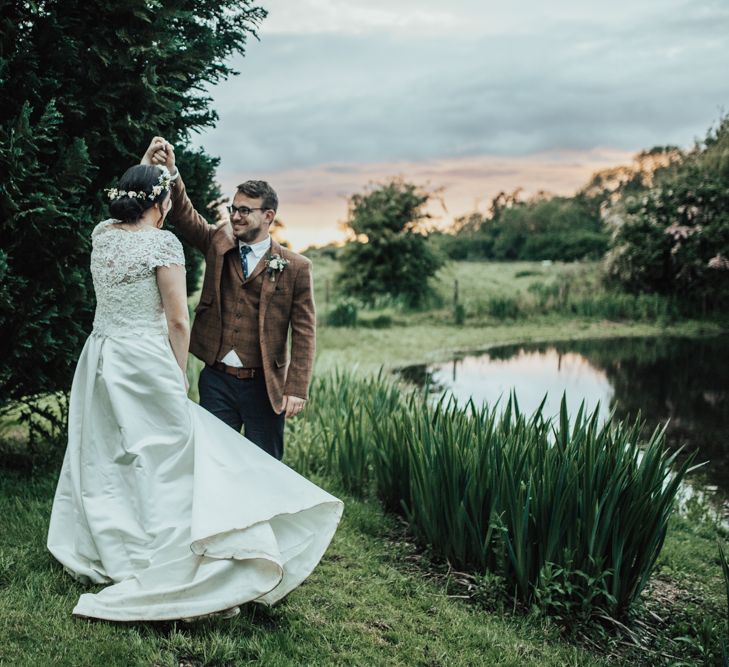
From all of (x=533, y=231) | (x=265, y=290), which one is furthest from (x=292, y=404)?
(x=533, y=231)

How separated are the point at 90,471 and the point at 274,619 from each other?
1.20 meters

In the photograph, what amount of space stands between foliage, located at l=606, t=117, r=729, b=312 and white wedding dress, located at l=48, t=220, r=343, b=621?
71.0 feet

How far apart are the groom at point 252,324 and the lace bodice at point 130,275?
0.63 metres

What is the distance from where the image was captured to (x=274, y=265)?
176 inches

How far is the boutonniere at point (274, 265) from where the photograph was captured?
14.7 ft

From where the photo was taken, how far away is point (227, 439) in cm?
393

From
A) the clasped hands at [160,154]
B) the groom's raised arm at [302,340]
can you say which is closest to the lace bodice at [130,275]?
the clasped hands at [160,154]

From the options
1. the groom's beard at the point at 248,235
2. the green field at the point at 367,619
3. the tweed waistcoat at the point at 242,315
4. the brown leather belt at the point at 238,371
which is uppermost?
the groom's beard at the point at 248,235

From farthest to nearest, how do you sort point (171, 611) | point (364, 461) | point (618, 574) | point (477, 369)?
point (477, 369), point (364, 461), point (618, 574), point (171, 611)

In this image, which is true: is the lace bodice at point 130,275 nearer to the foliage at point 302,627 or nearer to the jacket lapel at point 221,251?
the jacket lapel at point 221,251

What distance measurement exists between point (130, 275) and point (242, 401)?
3.75 ft

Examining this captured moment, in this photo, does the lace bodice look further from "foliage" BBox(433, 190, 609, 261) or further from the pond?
"foliage" BBox(433, 190, 609, 261)

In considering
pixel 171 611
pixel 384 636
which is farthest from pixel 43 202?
pixel 384 636

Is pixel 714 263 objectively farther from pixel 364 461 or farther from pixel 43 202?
pixel 43 202
